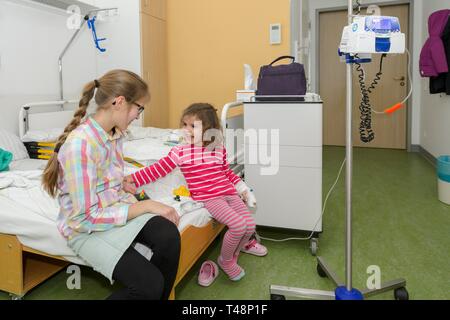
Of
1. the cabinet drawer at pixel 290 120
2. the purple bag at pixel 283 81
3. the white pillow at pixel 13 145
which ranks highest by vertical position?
the purple bag at pixel 283 81

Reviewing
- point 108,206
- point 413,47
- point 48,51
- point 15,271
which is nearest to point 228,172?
point 108,206

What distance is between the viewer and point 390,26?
1.19 m

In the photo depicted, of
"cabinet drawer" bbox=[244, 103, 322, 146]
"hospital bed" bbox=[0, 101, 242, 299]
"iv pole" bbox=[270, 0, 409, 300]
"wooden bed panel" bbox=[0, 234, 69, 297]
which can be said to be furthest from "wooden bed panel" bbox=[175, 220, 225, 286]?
"cabinet drawer" bbox=[244, 103, 322, 146]

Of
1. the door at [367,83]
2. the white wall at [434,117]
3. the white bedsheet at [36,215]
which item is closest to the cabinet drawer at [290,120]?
the white bedsheet at [36,215]

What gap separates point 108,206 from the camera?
4.14 feet

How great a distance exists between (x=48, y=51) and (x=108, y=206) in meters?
2.14

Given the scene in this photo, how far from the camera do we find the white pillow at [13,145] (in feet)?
7.45

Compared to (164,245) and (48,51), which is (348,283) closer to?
(164,245)

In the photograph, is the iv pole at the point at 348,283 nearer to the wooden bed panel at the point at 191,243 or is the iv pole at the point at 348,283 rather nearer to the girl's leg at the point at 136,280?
the wooden bed panel at the point at 191,243

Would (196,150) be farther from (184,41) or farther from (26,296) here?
(184,41)

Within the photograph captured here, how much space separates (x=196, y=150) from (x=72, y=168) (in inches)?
27.1

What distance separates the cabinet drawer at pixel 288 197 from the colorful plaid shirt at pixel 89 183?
0.94m

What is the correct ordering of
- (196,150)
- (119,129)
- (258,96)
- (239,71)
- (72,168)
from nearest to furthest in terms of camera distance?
1. (72,168)
2. (119,129)
3. (196,150)
4. (258,96)
5. (239,71)

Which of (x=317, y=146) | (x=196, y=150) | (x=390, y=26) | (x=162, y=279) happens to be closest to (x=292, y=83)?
(x=317, y=146)
